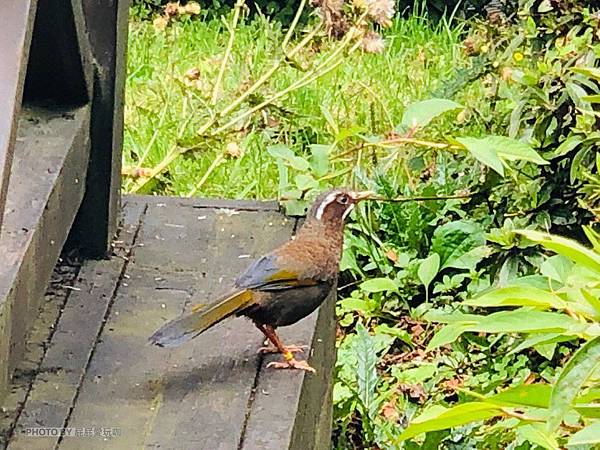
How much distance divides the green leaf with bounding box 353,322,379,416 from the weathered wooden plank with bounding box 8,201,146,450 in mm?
761

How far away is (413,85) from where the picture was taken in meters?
5.62

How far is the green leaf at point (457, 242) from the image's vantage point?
4.21 m

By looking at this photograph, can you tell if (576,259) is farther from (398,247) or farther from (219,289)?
(398,247)

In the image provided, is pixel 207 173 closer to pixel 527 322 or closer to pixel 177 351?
pixel 177 351

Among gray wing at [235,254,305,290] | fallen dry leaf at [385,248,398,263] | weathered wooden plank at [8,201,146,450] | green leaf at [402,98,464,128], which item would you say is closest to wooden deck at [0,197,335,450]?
weathered wooden plank at [8,201,146,450]

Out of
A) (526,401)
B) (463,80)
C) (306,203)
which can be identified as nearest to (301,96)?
(463,80)

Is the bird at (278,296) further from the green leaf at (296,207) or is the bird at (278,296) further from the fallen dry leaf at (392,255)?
the fallen dry leaf at (392,255)

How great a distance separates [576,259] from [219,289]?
47.9 inches

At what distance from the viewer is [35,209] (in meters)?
2.34

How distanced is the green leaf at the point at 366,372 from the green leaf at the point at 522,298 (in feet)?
5.30

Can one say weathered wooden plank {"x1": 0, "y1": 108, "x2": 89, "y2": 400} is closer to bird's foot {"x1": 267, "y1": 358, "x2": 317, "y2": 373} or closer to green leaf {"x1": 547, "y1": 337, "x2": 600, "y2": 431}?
bird's foot {"x1": 267, "y1": 358, "x2": 317, "y2": 373}

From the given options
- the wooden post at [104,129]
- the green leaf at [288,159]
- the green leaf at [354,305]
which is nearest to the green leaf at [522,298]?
the wooden post at [104,129]

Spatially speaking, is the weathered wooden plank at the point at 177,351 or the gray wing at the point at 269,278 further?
the gray wing at the point at 269,278

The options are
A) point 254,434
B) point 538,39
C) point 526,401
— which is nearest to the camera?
point 526,401
